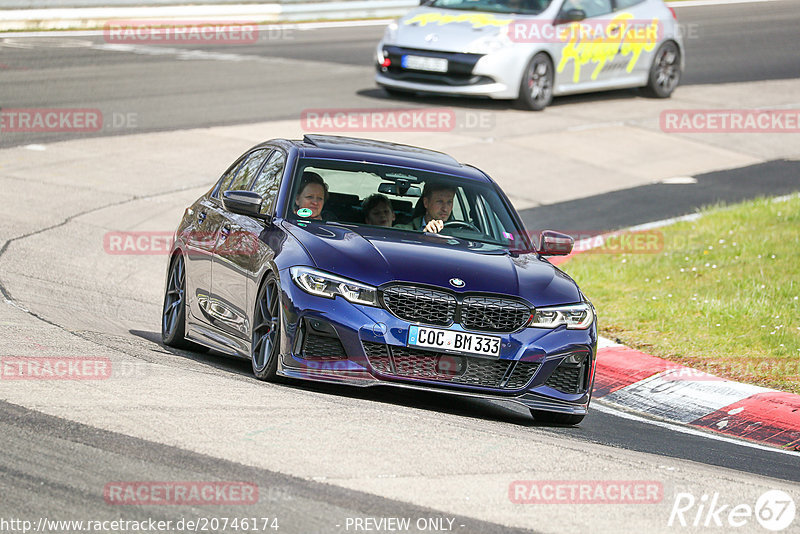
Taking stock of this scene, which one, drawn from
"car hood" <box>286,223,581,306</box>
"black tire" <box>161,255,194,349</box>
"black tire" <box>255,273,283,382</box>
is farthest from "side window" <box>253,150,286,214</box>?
"black tire" <box>161,255,194,349</box>

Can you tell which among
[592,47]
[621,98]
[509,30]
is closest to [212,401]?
[509,30]

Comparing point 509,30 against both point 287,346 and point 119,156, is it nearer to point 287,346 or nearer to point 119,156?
point 119,156

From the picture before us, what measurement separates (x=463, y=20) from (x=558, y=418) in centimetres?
1361

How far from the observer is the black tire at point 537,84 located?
2139 centimetres

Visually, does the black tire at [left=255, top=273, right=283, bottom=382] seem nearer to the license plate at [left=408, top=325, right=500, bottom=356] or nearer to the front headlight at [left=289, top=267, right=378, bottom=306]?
the front headlight at [left=289, top=267, right=378, bottom=306]

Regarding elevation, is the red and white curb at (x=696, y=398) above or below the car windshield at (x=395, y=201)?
below

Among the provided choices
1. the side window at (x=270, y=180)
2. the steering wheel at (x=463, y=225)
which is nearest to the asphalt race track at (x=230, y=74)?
the side window at (x=270, y=180)

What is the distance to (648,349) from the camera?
1111 centimetres

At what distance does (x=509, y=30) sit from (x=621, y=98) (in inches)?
161

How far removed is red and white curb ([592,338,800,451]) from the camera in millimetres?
9133

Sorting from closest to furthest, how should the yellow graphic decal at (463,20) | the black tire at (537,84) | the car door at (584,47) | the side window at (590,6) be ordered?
the yellow graphic decal at (463,20) < the black tire at (537,84) < the car door at (584,47) < the side window at (590,6)

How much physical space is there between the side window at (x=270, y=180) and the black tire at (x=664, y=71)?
15566 millimetres

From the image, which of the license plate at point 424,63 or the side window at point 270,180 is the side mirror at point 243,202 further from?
the license plate at point 424,63

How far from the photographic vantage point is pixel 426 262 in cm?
804
